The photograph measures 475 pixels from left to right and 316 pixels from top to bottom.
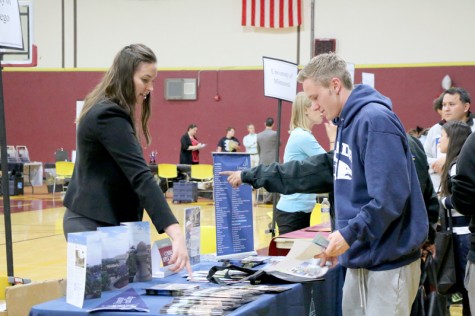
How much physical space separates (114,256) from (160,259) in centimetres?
37

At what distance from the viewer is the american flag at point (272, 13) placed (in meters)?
18.2

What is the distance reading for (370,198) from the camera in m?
2.63

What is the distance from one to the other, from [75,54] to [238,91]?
15.2ft

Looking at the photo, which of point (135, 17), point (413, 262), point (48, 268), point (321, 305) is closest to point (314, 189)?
point (321, 305)

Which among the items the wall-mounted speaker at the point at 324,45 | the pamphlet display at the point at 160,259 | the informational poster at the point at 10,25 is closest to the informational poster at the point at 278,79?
the informational poster at the point at 10,25

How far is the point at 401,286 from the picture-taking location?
267cm

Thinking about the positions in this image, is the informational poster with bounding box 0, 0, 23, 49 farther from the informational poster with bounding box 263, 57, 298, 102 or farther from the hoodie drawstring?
the informational poster with bounding box 263, 57, 298, 102

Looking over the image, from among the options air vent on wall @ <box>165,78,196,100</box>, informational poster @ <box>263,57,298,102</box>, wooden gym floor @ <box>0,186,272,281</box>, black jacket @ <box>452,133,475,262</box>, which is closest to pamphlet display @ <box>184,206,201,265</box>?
black jacket @ <box>452,133,475,262</box>

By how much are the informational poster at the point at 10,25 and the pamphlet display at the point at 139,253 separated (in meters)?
1.72

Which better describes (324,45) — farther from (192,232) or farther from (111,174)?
(111,174)

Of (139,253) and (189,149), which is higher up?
(139,253)

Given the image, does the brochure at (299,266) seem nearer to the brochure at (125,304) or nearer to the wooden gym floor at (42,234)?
the brochure at (125,304)

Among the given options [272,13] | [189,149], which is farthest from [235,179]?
[272,13]

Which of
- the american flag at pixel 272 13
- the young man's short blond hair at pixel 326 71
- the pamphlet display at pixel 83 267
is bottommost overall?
the pamphlet display at pixel 83 267
